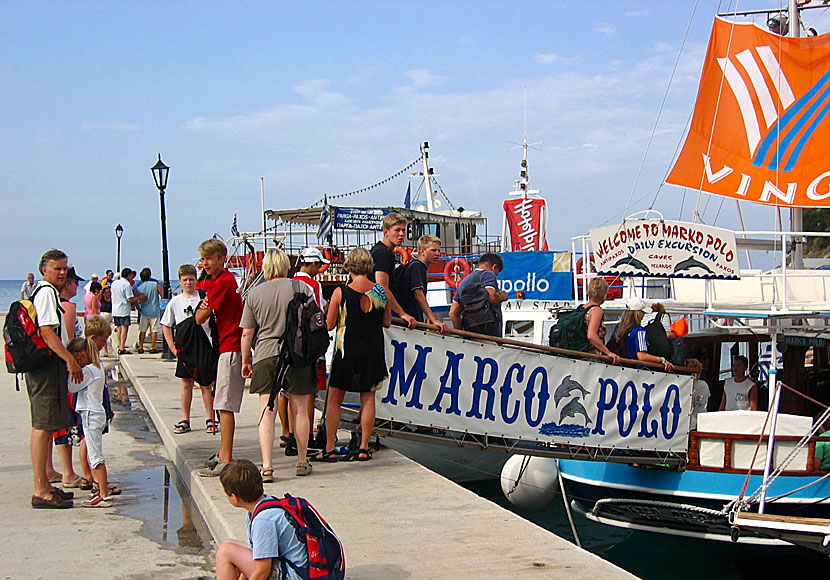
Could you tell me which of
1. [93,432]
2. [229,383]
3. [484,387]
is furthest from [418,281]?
[93,432]

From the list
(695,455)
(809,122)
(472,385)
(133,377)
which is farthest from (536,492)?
(133,377)

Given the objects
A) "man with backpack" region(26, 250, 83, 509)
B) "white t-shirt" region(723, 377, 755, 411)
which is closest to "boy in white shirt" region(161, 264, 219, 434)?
"man with backpack" region(26, 250, 83, 509)

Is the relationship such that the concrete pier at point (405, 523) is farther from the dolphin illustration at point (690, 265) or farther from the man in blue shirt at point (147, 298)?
the man in blue shirt at point (147, 298)

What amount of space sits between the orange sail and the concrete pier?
21.5ft

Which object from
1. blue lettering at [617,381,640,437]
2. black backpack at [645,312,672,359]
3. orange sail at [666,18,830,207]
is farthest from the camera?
orange sail at [666,18,830,207]

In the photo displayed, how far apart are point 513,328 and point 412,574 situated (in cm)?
727

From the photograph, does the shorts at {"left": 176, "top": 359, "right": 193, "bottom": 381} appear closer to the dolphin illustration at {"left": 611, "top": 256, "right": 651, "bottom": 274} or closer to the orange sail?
the dolphin illustration at {"left": 611, "top": 256, "right": 651, "bottom": 274}

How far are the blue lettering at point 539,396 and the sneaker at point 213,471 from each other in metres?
2.74

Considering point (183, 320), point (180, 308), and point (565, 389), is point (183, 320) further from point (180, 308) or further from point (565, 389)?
point (565, 389)

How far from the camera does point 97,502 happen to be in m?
7.03

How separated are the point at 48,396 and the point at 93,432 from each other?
0.45 m

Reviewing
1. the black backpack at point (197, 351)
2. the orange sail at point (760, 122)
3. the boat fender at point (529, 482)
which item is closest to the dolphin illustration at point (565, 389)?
the boat fender at point (529, 482)

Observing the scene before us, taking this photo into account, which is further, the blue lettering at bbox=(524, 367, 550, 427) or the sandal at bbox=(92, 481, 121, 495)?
the blue lettering at bbox=(524, 367, 550, 427)

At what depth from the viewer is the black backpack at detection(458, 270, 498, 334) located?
31.6ft
